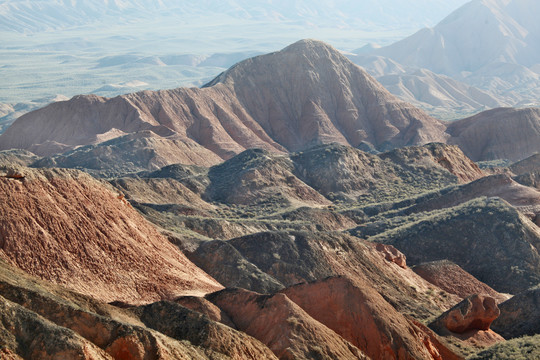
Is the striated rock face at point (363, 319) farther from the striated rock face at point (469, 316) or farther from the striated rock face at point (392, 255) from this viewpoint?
the striated rock face at point (392, 255)

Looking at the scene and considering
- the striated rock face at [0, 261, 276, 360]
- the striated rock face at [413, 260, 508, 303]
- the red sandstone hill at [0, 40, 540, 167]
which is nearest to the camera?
the striated rock face at [0, 261, 276, 360]

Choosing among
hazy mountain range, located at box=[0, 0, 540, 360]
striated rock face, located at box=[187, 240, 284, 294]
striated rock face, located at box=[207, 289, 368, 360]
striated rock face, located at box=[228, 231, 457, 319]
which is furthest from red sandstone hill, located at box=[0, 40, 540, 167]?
striated rock face, located at box=[207, 289, 368, 360]

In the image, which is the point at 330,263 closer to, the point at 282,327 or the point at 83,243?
the point at 83,243

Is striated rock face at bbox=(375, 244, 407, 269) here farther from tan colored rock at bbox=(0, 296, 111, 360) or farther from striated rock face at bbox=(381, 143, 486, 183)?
striated rock face at bbox=(381, 143, 486, 183)

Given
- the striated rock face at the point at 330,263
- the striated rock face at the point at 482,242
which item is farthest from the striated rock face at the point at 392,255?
the striated rock face at the point at 482,242

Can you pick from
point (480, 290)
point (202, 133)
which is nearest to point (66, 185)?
point (480, 290)

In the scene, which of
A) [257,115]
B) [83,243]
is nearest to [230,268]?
[83,243]

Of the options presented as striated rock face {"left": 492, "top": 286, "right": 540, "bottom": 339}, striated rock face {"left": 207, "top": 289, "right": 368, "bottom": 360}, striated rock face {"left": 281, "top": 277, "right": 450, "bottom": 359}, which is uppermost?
striated rock face {"left": 207, "top": 289, "right": 368, "bottom": 360}
